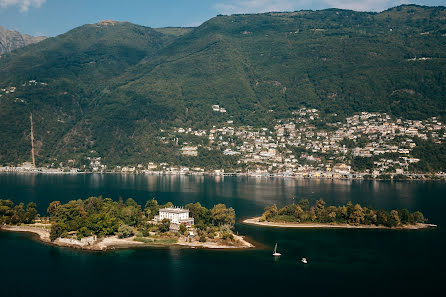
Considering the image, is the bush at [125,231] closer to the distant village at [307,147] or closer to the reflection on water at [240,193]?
the reflection on water at [240,193]

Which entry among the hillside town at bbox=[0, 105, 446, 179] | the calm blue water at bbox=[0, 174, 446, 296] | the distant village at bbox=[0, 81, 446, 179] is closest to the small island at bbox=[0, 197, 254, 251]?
the calm blue water at bbox=[0, 174, 446, 296]

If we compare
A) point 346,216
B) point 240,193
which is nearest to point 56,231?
point 346,216

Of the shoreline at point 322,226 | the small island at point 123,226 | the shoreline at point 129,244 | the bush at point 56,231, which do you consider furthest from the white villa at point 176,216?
the bush at point 56,231

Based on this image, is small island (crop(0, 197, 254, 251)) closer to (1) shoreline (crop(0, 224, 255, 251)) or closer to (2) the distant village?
(1) shoreline (crop(0, 224, 255, 251))

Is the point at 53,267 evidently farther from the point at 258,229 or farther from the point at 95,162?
the point at 95,162

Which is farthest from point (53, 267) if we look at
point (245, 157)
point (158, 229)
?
point (245, 157)

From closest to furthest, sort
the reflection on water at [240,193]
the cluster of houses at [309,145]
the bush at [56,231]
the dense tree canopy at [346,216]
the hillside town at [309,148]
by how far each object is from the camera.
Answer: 1. the bush at [56,231]
2. the dense tree canopy at [346,216]
3. the reflection on water at [240,193]
4. the hillside town at [309,148]
5. the cluster of houses at [309,145]

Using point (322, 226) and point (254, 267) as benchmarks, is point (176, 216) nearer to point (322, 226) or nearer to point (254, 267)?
point (254, 267)
